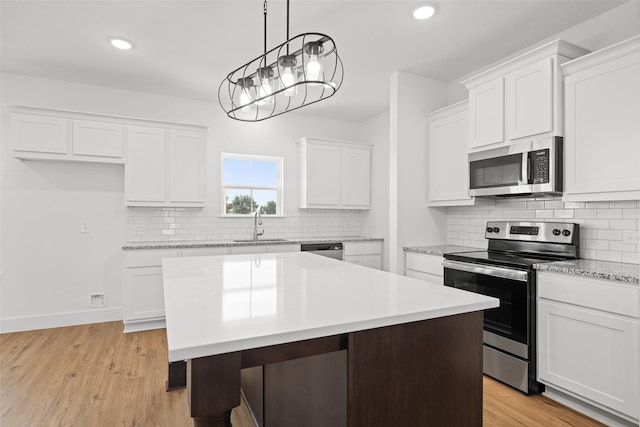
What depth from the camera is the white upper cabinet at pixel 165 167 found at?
4.01 m

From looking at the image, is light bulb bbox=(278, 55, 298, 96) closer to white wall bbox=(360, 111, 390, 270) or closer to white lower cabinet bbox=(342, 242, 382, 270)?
A: white lower cabinet bbox=(342, 242, 382, 270)

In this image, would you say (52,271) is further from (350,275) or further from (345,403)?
(345,403)

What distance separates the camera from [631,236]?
245cm

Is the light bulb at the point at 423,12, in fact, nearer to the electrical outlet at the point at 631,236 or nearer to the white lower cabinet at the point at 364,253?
the electrical outlet at the point at 631,236

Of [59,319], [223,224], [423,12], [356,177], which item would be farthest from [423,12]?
[59,319]

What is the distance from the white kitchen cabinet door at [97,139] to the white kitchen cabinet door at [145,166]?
115mm

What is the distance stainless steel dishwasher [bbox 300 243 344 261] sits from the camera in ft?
14.9

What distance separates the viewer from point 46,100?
3922mm

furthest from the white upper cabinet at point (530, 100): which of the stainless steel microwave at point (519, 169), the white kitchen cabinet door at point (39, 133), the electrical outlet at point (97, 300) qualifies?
the electrical outlet at point (97, 300)

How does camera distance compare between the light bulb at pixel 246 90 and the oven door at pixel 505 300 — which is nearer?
the light bulb at pixel 246 90

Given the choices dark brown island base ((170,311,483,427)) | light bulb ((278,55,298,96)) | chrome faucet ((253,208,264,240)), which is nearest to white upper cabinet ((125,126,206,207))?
chrome faucet ((253,208,264,240))

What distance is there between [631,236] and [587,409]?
117 centimetres

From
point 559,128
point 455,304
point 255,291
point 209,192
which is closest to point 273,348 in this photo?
point 255,291

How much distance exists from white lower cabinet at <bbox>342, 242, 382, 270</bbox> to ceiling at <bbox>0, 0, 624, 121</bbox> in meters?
2.06
